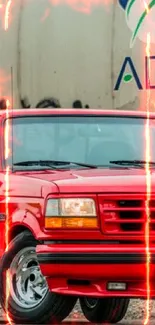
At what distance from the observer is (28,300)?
726 cm

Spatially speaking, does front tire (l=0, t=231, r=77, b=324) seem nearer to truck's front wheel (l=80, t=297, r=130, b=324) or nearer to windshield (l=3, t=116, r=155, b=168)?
windshield (l=3, t=116, r=155, b=168)

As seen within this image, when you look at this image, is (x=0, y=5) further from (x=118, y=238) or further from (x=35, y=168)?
(x=118, y=238)

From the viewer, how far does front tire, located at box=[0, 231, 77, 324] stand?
7129 mm

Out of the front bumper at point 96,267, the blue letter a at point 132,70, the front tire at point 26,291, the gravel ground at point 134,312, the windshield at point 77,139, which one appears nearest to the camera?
the front bumper at point 96,267

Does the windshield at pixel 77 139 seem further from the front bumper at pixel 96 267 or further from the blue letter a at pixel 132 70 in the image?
the blue letter a at pixel 132 70

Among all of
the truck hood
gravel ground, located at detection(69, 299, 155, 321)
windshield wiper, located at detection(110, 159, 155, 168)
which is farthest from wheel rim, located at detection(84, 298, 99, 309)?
the truck hood

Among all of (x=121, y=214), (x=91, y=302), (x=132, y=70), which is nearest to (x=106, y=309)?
(x=91, y=302)

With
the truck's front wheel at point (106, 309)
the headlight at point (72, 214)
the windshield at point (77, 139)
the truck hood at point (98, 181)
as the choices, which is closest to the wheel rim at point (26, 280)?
the headlight at point (72, 214)

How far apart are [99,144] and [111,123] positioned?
333 millimetres

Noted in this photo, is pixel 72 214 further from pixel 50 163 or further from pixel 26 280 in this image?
pixel 50 163

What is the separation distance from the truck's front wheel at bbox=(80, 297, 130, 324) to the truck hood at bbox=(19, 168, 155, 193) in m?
1.44

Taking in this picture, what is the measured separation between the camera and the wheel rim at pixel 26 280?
23.7 ft

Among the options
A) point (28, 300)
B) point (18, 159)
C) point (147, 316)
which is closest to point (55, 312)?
point (28, 300)

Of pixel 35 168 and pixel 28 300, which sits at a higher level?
pixel 35 168
